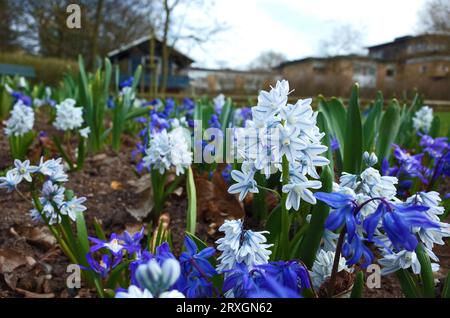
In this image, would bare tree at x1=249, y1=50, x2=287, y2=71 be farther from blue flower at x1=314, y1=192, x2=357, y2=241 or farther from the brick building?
blue flower at x1=314, y1=192, x2=357, y2=241

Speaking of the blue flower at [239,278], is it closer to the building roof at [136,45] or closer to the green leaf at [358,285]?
the green leaf at [358,285]

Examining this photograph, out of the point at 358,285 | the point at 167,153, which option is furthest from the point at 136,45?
the point at 358,285

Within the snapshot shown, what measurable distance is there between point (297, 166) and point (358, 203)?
129mm

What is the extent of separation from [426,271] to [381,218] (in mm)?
217

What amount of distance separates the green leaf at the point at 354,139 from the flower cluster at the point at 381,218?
1.52ft

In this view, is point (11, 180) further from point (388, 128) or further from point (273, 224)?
point (388, 128)

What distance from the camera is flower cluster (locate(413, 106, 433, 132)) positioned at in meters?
2.74

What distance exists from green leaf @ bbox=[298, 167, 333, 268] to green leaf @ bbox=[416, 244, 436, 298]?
18 centimetres

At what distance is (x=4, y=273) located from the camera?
4.32 ft

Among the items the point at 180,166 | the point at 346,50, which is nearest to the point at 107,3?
the point at 346,50

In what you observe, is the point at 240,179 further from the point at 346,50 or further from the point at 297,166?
the point at 346,50

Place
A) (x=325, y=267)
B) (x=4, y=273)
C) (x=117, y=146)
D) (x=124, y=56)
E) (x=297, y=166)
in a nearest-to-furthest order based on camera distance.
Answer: (x=297, y=166)
(x=325, y=267)
(x=4, y=273)
(x=117, y=146)
(x=124, y=56)
